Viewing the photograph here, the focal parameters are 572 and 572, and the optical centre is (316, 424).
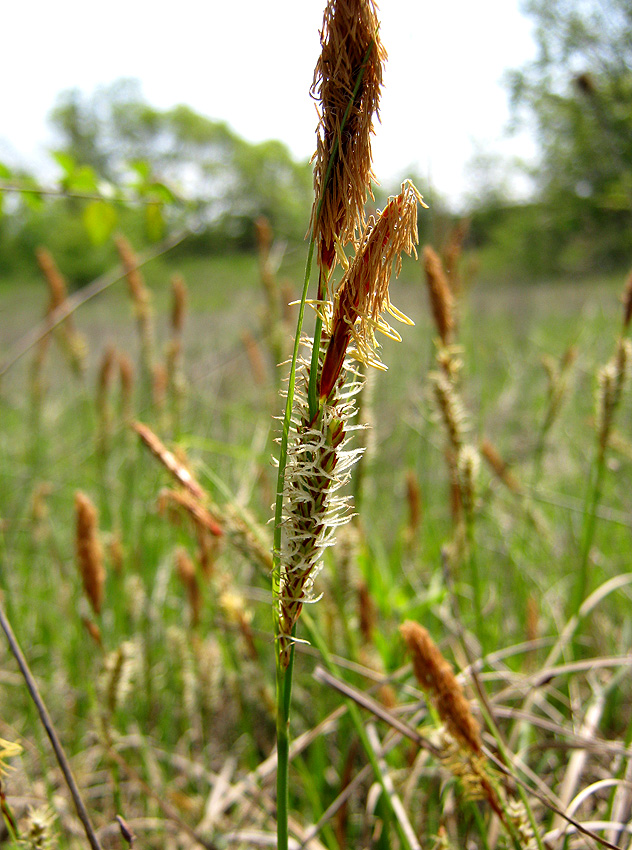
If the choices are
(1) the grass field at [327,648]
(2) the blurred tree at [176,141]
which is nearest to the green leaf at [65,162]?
(1) the grass field at [327,648]

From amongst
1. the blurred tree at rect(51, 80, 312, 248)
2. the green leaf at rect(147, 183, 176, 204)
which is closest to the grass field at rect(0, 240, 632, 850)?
the green leaf at rect(147, 183, 176, 204)

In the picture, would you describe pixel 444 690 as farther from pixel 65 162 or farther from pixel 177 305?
pixel 177 305

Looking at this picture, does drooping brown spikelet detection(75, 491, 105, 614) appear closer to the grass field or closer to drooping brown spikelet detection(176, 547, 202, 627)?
the grass field

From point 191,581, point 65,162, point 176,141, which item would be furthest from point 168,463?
point 176,141

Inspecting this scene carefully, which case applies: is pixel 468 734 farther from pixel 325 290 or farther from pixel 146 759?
pixel 146 759

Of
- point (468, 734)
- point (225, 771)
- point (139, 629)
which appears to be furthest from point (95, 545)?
point (139, 629)

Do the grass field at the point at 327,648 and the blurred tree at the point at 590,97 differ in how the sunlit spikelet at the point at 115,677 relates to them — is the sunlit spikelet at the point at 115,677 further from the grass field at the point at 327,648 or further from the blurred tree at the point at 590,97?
the blurred tree at the point at 590,97
